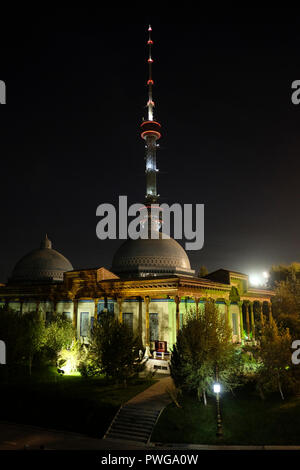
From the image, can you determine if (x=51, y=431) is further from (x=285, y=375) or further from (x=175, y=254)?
(x=175, y=254)

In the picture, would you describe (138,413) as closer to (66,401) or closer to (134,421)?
(134,421)

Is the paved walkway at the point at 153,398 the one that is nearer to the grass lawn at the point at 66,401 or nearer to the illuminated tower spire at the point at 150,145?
the grass lawn at the point at 66,401

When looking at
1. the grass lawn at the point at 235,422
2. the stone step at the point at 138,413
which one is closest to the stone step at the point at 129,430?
the grass lawn at the point at 235,422

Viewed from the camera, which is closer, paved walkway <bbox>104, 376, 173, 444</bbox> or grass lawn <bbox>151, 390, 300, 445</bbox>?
grass lawn <bbox>151, 390, 300, 445</bbox>

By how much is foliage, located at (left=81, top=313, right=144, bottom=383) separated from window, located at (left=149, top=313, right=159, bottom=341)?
380 inches

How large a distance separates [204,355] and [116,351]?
23.0 ft

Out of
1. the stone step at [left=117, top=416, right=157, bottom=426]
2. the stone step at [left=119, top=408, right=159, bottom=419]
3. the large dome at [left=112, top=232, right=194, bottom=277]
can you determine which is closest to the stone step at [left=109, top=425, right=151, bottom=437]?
the stone step at [left=117, top=416, right=157, bottom=426]

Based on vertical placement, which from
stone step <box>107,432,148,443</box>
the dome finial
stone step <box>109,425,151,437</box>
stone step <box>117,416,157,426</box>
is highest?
A: the dome finial

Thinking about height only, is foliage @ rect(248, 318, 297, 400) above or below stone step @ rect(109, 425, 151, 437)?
above

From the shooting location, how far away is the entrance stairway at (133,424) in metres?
19.8

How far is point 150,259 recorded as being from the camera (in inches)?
1898

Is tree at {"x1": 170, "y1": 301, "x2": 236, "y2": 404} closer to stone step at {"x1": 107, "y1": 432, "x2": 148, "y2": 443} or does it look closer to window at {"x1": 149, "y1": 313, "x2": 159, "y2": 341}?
stone step at {"x1": 107, "y1": 432, "x2": 148, "y2": 443}

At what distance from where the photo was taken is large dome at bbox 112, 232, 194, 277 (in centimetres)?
4753
